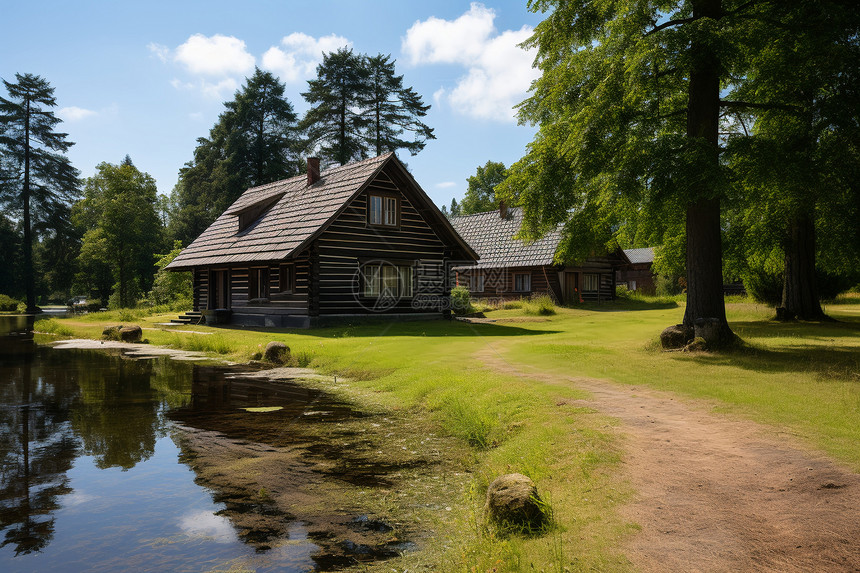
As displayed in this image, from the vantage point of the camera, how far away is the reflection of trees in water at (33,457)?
5059mm

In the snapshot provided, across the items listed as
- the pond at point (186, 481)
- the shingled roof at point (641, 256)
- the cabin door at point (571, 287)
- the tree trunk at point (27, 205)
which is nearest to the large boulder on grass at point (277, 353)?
the pond at point (186, 481)

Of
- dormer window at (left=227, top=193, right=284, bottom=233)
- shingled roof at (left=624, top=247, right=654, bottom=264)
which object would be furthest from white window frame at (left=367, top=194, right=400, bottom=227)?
shingled roof at (left=624, top=247, right=654, bottom=264)

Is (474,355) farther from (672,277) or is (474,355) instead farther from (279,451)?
(672,277)

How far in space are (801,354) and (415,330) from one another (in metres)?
12.2

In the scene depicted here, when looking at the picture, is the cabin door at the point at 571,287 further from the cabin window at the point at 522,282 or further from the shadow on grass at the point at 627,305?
the cabin window at the point at 522,282

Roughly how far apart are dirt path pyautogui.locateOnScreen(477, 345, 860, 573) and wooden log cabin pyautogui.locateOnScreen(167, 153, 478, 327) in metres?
16.6

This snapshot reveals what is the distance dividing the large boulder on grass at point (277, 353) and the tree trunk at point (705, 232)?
1037cm

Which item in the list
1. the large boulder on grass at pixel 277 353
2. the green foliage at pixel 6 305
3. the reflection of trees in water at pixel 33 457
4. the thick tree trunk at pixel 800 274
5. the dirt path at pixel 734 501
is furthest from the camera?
the green foliage at pixel 6 305

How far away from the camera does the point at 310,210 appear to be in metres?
23.9

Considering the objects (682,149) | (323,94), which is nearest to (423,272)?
(682,149)

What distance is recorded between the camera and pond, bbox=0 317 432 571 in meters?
4.57

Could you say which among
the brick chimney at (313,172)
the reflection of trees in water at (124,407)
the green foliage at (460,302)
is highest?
the brick chimney at (313,172)

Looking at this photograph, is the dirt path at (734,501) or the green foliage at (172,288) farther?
the green foliage at (172,288)

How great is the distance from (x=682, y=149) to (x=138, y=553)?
480 inches
